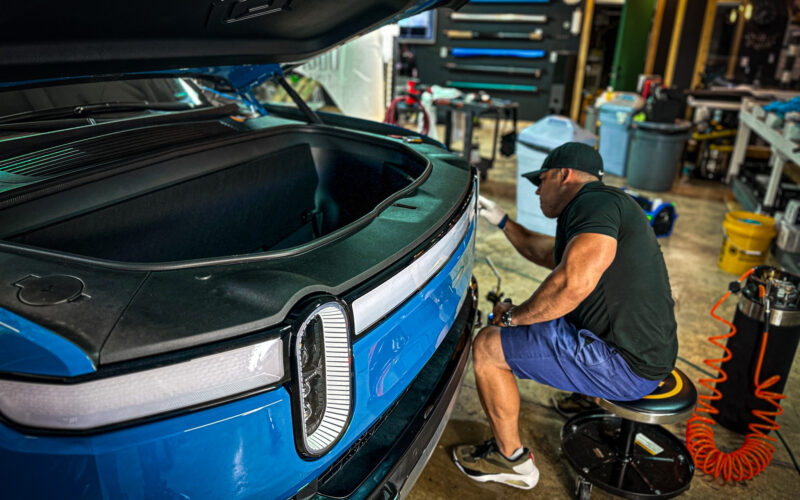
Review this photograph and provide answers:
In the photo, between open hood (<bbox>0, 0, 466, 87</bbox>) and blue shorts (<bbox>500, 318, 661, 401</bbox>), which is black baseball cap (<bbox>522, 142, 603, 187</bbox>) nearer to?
blue shorts (<bbox>500, 318, 661, 401</bbox>)

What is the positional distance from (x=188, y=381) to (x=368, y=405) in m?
0.36

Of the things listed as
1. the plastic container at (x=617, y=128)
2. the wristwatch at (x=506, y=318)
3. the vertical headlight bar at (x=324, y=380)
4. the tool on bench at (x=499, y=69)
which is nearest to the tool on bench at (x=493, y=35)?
the tool on bench at (x=499, y=69)

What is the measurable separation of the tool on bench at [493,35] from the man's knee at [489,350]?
848 cm

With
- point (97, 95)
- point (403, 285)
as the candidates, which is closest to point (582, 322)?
point (403, 285)

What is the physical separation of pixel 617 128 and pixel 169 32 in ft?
18.1

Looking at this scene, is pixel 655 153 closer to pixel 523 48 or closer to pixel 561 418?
pixel 561 418

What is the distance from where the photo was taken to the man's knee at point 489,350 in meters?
1.77

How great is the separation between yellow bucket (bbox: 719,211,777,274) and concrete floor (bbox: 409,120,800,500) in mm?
101

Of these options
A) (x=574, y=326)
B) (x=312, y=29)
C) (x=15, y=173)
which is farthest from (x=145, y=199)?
(x=574, y=326)

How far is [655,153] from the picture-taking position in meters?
5.35

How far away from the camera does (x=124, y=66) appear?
145 cm

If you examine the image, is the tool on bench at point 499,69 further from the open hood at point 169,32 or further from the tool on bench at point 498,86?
the open hood at point 169,32

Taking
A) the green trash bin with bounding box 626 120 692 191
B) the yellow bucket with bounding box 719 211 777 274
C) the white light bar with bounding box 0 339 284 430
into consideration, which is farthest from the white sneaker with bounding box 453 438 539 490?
the green trash bin with bounding box 626 120 692 191

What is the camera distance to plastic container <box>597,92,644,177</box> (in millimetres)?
5758
